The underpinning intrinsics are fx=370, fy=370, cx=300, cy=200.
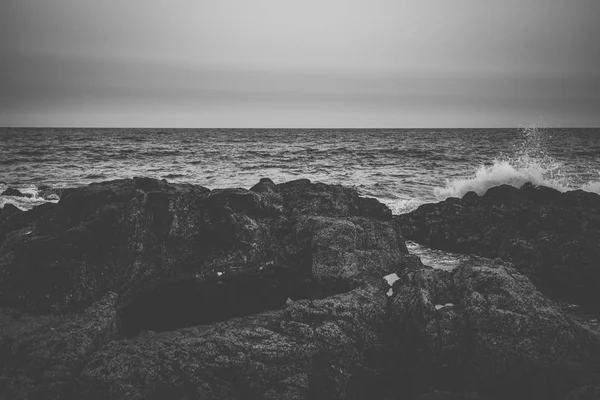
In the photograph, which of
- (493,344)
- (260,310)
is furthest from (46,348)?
(493,344)

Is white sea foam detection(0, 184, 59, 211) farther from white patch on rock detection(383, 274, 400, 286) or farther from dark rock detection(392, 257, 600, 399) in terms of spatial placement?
dark rock detection(392, 257, 600, 399)

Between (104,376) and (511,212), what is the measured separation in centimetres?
1060

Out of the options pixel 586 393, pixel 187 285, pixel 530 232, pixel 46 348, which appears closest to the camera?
pixel 586 393

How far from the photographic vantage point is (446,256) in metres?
9.90

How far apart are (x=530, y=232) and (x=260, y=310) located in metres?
7.86

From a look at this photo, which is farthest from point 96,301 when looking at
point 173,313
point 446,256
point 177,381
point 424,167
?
point 424,167

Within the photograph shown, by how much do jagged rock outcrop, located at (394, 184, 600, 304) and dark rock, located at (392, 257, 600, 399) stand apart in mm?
3135

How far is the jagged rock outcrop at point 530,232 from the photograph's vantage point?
25.3 feet

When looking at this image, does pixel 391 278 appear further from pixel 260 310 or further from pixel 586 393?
pixel 586 393

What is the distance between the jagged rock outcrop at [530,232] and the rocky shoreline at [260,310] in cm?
7

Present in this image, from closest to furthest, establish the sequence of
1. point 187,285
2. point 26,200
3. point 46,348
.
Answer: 1. point 46,348
2. point 187,285
3. point 26,200

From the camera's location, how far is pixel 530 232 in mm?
9656

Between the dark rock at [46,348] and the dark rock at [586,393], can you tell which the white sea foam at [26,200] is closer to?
the dark rock at [46,348]

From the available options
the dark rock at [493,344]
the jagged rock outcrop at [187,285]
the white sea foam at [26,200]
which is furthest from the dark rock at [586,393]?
the white sea foam at [26,200]
